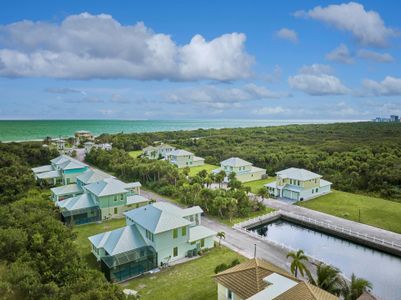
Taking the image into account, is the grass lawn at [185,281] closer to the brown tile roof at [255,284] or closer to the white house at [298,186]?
the brown tile roof at [255,284]

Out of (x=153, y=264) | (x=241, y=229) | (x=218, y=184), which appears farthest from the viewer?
(x=218, y=184)

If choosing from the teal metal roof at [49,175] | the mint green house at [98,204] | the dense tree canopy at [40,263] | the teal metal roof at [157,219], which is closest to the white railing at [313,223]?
the teal metal roof at [157,219]

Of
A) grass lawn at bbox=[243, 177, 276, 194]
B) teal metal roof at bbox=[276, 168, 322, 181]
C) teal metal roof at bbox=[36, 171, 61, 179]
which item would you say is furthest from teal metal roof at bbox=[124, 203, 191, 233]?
teal metal roof at bbox=[36, 171, 61, 179]

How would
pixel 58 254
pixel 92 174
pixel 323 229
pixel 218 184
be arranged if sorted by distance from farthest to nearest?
pixel 218 184 → pixel 92 174 → pixel 323 229 → pixel 58 254

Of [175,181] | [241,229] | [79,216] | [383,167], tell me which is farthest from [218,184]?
[383,167]

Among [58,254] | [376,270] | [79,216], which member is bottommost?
[376,270]

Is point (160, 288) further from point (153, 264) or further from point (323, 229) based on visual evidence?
point (323, 229)

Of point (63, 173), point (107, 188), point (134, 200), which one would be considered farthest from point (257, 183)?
point (63, 173)
